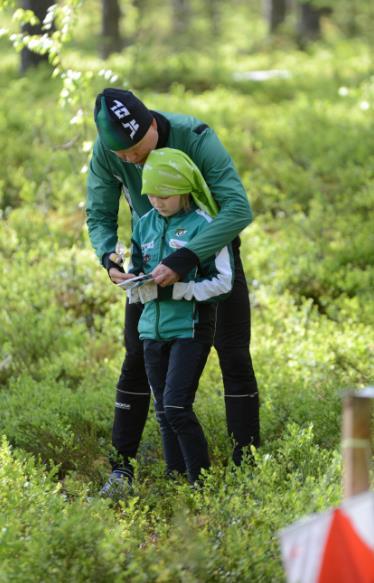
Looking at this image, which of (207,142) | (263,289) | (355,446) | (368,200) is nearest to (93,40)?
(368,200)

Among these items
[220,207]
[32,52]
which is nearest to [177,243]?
[220,207]

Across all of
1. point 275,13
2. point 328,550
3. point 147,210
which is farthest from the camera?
point 275,13

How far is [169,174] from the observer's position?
4.18 metres

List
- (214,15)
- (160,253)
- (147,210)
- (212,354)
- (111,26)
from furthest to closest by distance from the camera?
(214,15) < (111,26) < (212,354) < (147,210) < (160,253)

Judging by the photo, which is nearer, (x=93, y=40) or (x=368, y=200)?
(x=368, y=200)

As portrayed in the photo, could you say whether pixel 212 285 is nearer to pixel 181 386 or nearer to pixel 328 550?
pixel 181 386

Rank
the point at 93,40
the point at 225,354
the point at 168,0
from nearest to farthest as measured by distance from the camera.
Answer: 1. the point at 225,354
2. the point at 93,40
3. the point at 168,0

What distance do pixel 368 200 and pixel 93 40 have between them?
12915mm

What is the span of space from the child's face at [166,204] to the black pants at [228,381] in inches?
20.9

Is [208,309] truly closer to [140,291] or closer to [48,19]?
[140,291]

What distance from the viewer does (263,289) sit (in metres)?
7.61

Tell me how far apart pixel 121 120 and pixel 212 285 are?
91cm

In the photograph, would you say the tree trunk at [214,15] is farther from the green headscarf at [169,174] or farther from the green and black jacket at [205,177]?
the green headscarf at [169,174]

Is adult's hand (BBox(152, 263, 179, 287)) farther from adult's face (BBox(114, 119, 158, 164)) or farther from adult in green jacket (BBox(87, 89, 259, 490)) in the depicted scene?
adult's face (BBox(114, 119, 158, 164))
